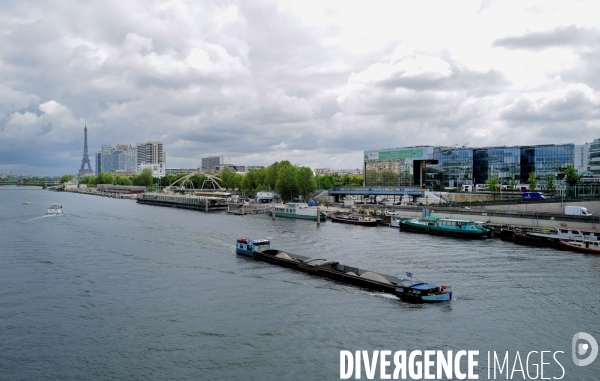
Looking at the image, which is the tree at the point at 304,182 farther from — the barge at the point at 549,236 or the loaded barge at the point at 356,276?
the loaded barge at the point at 356,276

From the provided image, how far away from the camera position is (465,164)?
3989 inches

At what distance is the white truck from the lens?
52188 mm

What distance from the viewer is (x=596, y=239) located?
134ft

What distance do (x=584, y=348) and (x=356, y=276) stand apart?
12361 millimetres

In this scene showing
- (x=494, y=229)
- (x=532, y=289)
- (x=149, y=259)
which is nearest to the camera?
(x=532, y=289)

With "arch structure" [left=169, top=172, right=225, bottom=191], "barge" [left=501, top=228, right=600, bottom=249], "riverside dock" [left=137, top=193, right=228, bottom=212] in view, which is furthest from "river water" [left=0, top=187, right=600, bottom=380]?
"arch structure" [left=169, top=172, right=225, bottom=191]

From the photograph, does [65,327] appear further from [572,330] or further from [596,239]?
[596,239]

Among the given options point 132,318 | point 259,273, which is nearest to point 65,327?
point 132,318

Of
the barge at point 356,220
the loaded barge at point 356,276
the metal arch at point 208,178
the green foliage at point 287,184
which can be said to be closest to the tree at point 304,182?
the green foliage at point 287,184

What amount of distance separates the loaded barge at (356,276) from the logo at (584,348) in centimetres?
633

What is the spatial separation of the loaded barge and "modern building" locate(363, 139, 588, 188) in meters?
71.3

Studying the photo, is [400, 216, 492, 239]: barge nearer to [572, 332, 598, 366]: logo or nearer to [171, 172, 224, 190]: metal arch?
[572, 332, 598, 366]: logo

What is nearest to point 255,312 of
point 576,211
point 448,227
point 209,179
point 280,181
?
point 448,227

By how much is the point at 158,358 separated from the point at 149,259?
64.5 feet
